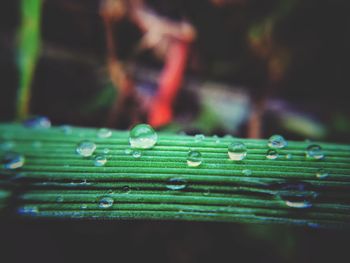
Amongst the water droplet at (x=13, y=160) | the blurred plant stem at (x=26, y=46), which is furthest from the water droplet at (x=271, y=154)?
the blurred plant stem at (x=26, y=46)

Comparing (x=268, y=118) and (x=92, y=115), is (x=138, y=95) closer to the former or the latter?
(x=92, y=115)

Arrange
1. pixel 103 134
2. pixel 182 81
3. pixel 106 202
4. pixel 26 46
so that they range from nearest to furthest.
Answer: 1. pixel 106 202
2. pixel 103 134
3. pixel 26 46
4. pixel 182 81

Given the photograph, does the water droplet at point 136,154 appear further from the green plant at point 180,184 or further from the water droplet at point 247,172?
the water droplet at point 247,172

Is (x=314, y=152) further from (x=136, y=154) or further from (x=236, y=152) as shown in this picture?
(x=136, y=154)

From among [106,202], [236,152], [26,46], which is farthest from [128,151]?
[26,46]

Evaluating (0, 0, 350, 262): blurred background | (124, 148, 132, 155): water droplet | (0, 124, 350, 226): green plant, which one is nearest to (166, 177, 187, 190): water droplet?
(0, 124, 350, 226): green plant

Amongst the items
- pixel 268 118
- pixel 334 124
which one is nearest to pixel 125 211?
pixel 268 118
